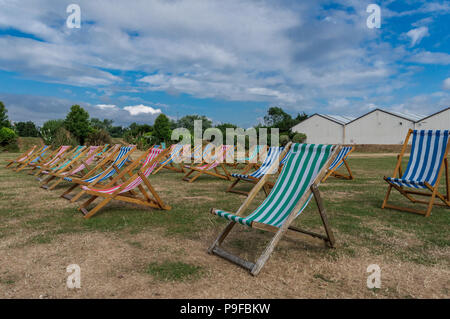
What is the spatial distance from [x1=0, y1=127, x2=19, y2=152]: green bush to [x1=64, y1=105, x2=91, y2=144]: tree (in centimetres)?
466

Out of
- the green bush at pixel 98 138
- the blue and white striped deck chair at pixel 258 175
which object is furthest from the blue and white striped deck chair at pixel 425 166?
the green bush at pixel 98 138

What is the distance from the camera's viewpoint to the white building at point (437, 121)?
31.7m

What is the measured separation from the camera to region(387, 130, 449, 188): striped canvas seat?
15.0ft

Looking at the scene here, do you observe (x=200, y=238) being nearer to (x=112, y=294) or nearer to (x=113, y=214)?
(x=112, y=294)

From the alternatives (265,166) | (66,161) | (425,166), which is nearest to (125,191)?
(265,166)

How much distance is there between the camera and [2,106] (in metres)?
29.7

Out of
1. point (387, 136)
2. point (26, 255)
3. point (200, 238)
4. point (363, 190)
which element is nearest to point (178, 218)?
point (200, 238)

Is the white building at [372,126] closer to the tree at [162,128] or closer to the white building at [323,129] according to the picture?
the white building at [323,129]

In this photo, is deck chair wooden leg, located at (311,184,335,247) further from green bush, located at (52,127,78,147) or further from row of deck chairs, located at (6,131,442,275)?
green bush, located at (52,127,78,147)

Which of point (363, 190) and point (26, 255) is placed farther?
point (363, 190)

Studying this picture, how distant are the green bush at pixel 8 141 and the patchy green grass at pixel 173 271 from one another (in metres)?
24.8

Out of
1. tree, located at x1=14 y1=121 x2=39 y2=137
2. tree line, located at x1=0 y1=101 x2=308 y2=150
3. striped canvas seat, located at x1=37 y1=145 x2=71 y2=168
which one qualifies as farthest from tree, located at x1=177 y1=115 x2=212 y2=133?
striped canvas seat, located at x1=37 y1=145 x2=71 y2=168
